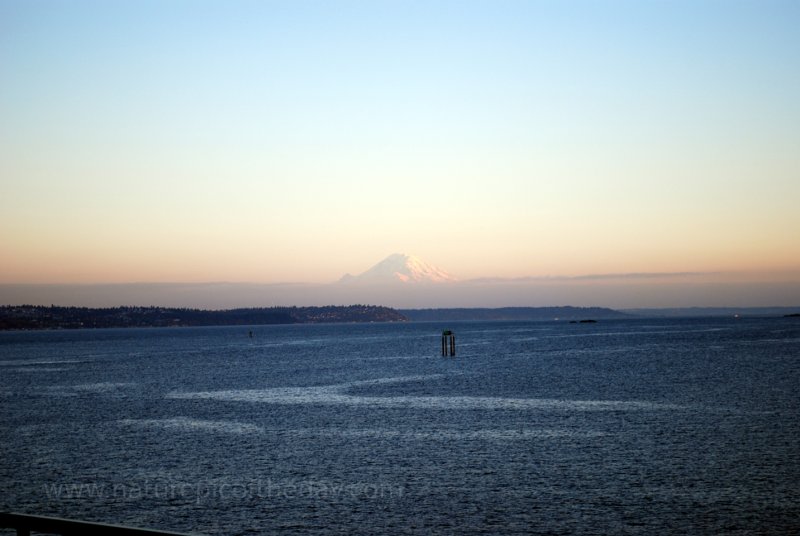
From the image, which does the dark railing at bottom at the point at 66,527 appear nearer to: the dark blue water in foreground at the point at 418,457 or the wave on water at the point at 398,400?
the dark blue water in foreground at the point at 418,457

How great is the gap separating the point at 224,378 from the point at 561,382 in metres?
38.7

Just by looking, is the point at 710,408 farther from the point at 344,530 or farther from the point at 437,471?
the point at 344,530

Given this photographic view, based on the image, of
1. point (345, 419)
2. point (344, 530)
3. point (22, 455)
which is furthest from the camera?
point (345, 419)

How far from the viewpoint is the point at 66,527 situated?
30.6 ft

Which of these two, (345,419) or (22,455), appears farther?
(345,419)

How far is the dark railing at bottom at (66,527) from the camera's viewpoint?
8.88 meters

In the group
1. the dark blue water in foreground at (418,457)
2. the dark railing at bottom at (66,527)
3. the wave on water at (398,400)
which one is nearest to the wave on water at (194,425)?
the dark blue water in foreground at (418,457)

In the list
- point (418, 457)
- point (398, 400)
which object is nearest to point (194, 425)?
point (418, 457)

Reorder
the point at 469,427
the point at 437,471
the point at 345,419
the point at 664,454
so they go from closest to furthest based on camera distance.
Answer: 1. the point at 437,471
2. the point at 664,454
3. the point at 469,427
4. the point at 345,419

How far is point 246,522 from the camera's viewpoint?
2438 centimetres

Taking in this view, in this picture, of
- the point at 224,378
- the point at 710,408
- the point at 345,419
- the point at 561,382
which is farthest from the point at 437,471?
the point at 224,378

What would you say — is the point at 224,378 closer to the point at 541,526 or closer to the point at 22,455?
the point at 22,455

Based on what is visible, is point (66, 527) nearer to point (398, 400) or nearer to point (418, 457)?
point (418, 457)

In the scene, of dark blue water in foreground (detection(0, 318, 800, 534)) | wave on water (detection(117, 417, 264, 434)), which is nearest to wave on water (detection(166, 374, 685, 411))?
dark blue water in foreground (detection(0, 318, 800, 534))
